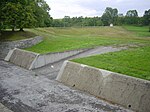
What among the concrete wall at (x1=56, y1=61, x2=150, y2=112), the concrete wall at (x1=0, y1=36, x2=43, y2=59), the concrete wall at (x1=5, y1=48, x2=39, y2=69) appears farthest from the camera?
the concrete wall at (x1=0, y1=36, x2=43, y2=59)

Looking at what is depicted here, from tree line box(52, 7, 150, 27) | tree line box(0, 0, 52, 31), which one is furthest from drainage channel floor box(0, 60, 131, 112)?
tree line box(52, 7, 150, 27)

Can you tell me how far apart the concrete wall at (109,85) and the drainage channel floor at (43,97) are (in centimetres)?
45

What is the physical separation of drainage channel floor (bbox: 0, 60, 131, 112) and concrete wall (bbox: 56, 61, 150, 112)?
452 mm

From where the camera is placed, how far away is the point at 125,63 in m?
13.6

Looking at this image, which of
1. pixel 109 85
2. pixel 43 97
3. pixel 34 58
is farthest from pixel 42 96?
pixel 34 58

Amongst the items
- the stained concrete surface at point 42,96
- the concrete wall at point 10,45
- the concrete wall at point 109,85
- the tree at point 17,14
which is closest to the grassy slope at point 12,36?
the concrete wall at point 10,45

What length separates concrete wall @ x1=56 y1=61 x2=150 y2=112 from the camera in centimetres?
936

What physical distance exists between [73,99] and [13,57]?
1002 cm

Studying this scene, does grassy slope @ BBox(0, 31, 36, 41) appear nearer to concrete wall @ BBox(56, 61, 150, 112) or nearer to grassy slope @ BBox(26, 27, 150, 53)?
grassy slope @ BBox(26, 27, 150, 53)

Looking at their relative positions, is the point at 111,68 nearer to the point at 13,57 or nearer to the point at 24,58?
the point at 24,58

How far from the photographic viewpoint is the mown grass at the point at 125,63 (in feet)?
37.4

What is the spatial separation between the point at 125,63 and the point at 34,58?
723cm

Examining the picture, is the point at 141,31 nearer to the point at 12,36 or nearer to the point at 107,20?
the point at 107,20

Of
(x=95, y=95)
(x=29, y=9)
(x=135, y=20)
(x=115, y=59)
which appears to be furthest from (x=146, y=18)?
(x=95, y=95)
